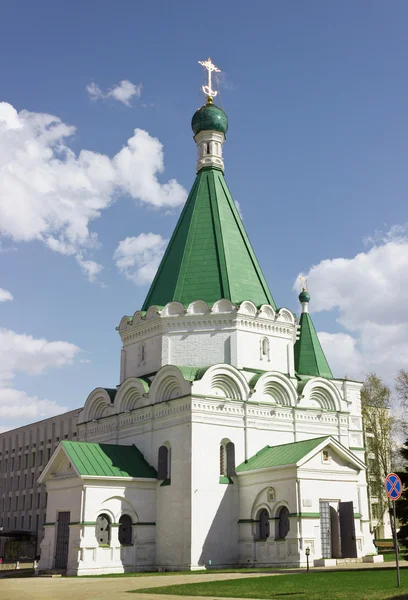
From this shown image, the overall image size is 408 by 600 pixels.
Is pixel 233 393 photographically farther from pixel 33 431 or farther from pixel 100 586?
pixel 33 431

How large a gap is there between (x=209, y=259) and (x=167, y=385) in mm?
5548

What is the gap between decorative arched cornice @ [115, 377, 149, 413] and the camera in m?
25.9

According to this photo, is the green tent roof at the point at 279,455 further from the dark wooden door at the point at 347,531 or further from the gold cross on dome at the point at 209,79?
the gold cross on dome at the point at 209,79

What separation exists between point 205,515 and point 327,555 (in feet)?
13.6

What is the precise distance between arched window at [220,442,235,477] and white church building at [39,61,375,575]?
0.11ft

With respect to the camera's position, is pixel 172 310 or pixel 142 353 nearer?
pixel 172 310

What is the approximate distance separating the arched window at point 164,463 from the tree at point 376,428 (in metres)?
16.9

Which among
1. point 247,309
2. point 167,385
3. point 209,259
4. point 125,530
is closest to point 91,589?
point 125,530

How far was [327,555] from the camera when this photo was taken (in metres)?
20.8

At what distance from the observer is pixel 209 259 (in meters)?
27.6

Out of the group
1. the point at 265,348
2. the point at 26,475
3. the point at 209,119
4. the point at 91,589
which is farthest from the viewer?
the point at 26,475

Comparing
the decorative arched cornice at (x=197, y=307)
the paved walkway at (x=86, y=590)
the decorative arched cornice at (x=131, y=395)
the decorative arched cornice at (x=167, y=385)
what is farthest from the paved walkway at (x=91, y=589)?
the decorative arched cornice at (x=197, y=307)

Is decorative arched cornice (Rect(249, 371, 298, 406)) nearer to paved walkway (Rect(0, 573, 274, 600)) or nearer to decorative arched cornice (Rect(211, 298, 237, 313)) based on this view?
decorative arched cornice (Rect(211, 298, 237, 313))

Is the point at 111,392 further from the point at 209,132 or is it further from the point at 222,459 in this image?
the point at 209,132
